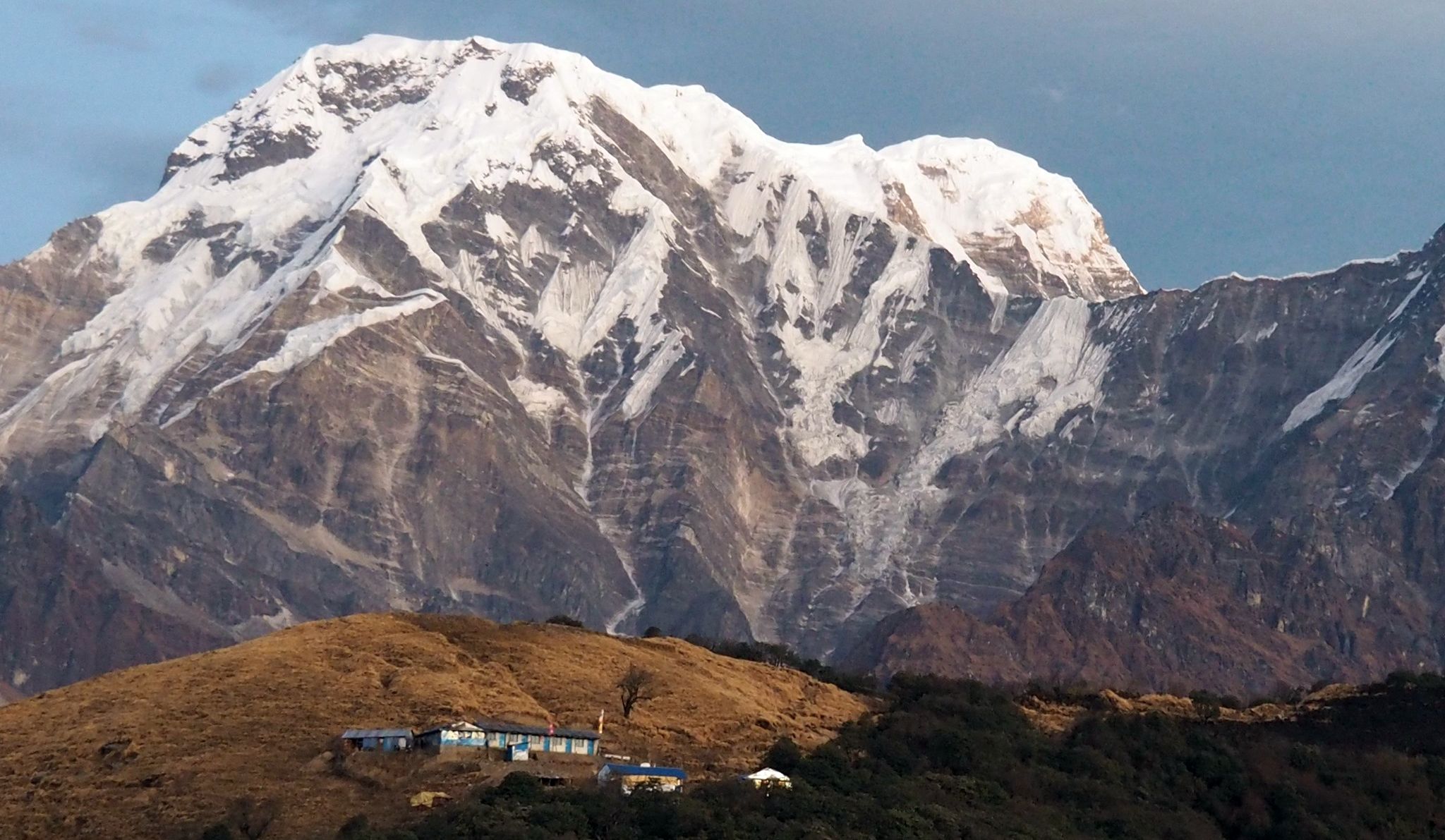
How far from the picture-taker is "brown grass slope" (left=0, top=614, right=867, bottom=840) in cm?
12244

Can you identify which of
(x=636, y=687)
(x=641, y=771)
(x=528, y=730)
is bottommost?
(x=641, y=771)

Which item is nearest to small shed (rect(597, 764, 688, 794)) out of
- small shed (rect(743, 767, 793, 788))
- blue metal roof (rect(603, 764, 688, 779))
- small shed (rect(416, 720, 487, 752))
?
blue metal roof (rect(603, 764, 688, 779))

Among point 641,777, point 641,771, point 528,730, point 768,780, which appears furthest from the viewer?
point 528,730

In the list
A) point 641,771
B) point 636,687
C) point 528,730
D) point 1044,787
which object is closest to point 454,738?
point 528,730

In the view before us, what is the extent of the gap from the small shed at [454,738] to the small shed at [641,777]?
19.2 ft

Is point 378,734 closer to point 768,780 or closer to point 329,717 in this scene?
point 329,717

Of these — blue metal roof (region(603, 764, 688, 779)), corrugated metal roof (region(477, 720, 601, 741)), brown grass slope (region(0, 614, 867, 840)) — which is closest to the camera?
brown grass slope (region(0, 614, 867, 840))

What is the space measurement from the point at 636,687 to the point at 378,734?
19.1 meters

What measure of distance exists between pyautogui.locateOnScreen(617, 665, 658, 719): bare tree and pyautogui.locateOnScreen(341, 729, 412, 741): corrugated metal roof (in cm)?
1652

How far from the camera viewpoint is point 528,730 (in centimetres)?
13112

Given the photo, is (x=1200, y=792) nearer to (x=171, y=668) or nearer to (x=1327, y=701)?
(x=1327, y=701)

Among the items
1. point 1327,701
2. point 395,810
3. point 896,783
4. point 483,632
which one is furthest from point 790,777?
point 1327,701

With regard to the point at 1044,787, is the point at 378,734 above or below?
above

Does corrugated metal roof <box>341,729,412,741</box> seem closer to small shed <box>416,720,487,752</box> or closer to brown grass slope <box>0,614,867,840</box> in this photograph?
small shed <box>416,720,487,752</box>
